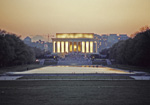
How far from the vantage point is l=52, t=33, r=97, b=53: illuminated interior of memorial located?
14188 centimetres

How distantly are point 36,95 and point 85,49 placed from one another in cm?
11933

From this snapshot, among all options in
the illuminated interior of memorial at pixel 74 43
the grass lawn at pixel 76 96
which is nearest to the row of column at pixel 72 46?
the illuminated interior of memorial at pixel 74 43

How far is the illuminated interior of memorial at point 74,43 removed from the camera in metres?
142

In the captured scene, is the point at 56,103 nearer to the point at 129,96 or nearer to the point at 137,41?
the point at 129,96

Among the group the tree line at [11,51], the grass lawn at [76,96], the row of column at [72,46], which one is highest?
the row of column at [72,46]

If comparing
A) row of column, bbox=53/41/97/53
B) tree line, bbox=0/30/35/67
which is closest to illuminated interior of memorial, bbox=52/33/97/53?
row of column, bbox=53/41/97/53

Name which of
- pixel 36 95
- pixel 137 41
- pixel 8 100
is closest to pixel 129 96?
pixel 36 95

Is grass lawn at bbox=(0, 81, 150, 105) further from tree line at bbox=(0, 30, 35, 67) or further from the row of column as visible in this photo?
the row of column

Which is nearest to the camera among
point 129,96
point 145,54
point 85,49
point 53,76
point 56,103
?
point 56,103

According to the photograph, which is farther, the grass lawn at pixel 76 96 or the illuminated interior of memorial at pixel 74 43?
the illuminated interior of memorial at pixel 74 43

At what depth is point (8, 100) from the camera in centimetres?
2186

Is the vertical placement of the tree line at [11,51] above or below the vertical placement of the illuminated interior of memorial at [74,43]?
below

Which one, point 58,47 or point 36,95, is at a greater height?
point 58,47

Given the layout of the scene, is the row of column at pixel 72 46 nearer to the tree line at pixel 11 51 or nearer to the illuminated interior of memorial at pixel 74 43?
the illuminated interior of memorial at pixel 74 43
